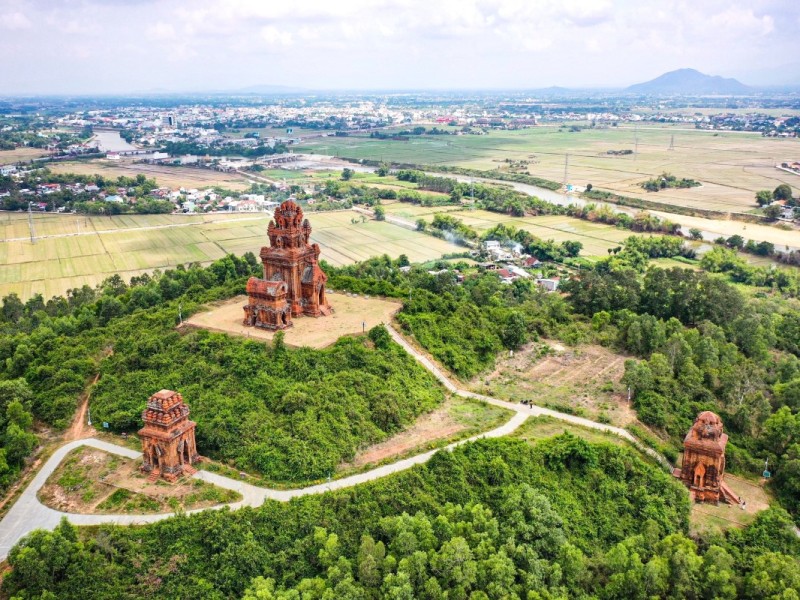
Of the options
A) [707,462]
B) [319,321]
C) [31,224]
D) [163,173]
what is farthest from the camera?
[163,173]

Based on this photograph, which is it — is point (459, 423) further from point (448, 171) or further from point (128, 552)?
point (448, 171)

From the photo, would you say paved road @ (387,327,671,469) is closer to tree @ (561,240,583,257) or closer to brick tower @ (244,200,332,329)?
brick tower @ (244,200,332,329)

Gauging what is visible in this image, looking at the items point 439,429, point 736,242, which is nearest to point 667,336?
point 439,429

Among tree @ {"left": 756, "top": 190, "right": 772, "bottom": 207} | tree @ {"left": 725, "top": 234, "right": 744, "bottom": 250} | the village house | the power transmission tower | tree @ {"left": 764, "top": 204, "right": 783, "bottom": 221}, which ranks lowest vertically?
the village house

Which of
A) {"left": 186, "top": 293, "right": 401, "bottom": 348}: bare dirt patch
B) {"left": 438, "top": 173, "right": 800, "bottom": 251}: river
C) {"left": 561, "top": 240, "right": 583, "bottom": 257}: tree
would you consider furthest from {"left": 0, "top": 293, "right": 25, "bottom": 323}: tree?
{"left": 438, "top": 173, "right": 800, "bottom": 251}: river

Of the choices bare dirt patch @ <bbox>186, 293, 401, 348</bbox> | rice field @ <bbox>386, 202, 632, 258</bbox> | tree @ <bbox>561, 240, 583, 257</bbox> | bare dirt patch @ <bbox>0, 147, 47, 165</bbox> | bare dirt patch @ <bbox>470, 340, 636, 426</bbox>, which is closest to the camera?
bare dirt patch @ <bbox>470, 340, 636, 426</bbox>

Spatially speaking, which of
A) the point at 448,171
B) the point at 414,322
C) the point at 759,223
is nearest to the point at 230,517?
the point at 414,322

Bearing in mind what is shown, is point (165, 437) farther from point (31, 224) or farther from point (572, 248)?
point (31, 224)
